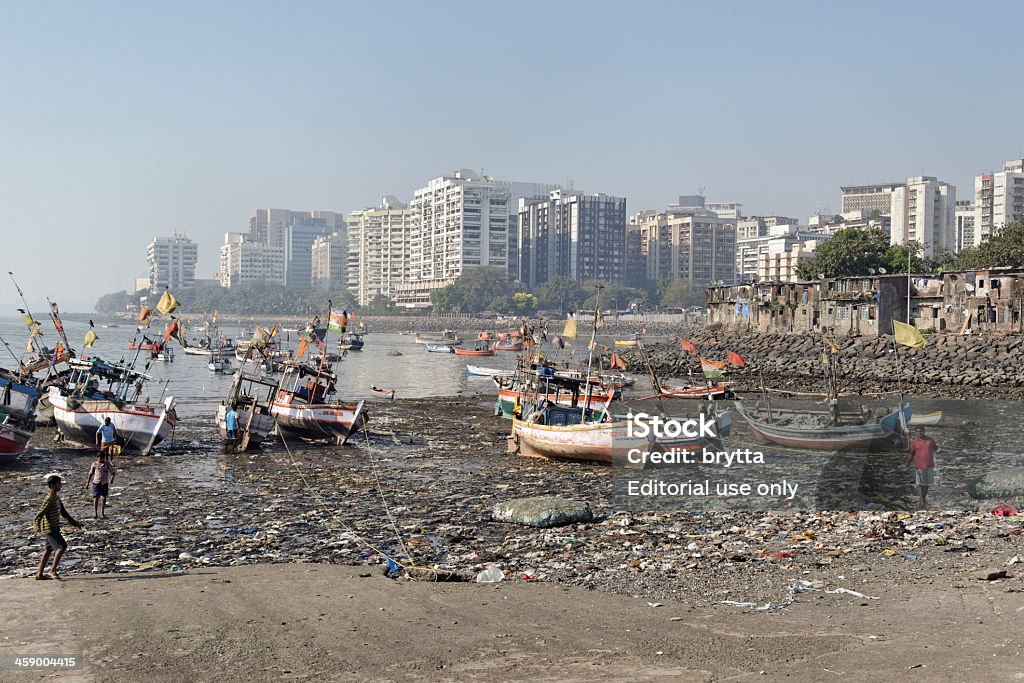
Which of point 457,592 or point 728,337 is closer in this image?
point 457,592

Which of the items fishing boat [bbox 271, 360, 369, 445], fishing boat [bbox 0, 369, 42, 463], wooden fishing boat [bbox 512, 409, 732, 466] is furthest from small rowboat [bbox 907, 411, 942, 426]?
fishing boat [bbox 0, 369, 42, 463]

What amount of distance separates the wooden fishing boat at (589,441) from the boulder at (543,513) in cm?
771

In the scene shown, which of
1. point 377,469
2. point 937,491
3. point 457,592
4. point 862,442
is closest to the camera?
point 457,592

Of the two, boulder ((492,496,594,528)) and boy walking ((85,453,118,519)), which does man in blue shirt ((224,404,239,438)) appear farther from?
boulder ((492,496,594,528))

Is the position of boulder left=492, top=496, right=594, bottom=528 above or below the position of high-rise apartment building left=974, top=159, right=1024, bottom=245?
below

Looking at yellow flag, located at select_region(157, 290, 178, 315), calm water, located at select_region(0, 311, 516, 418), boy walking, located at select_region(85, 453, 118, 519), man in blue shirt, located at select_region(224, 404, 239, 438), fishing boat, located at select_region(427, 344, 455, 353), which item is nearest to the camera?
boy walking, located at select_region(85, 453, 118, 519)

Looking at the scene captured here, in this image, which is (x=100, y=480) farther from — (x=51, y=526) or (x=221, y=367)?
(x=221, y=367)

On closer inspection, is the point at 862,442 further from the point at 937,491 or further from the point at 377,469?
the point at 377,469

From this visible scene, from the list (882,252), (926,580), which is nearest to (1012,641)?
(926,580)

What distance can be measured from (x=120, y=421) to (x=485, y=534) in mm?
15714

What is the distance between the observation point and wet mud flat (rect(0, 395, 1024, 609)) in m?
14.7

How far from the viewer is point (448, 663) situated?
35.5 ft

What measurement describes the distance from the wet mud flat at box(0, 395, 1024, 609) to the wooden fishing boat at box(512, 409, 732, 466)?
0.59 metres

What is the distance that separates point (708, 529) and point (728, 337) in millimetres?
75609
